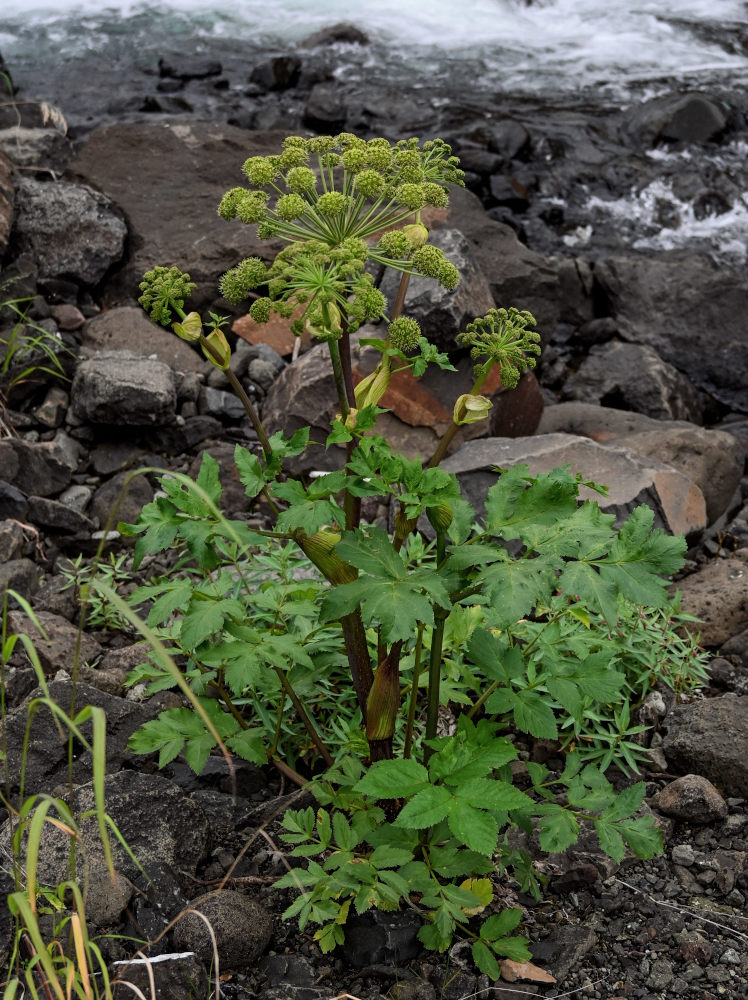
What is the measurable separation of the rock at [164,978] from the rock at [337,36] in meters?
10.5

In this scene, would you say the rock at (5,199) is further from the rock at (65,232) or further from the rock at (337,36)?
the rock at (337,36)

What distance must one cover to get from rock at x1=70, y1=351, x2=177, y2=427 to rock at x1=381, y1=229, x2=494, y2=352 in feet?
3.96

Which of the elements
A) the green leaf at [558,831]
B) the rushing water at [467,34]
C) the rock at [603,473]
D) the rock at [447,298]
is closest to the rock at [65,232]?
the rock at [447,298]

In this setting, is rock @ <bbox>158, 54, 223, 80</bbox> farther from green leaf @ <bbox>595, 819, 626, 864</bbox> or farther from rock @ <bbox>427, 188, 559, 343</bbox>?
green leaf @ <bbox>595, 819, 626, 864</bbox>

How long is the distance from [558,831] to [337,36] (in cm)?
1045

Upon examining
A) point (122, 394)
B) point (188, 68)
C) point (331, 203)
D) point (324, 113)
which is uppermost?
point (331, 203)

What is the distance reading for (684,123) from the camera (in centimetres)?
909

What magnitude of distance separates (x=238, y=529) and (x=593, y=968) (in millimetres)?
1374

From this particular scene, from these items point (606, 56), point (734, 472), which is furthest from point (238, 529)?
point (606, 56)

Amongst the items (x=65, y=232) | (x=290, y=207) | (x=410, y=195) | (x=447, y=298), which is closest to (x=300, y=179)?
(x=290, y=207)

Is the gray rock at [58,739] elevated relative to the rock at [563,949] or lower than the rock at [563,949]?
elevated

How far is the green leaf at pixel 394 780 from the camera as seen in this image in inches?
81.4

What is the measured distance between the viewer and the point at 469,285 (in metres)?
5.03

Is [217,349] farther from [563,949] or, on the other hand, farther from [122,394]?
[122,394]
